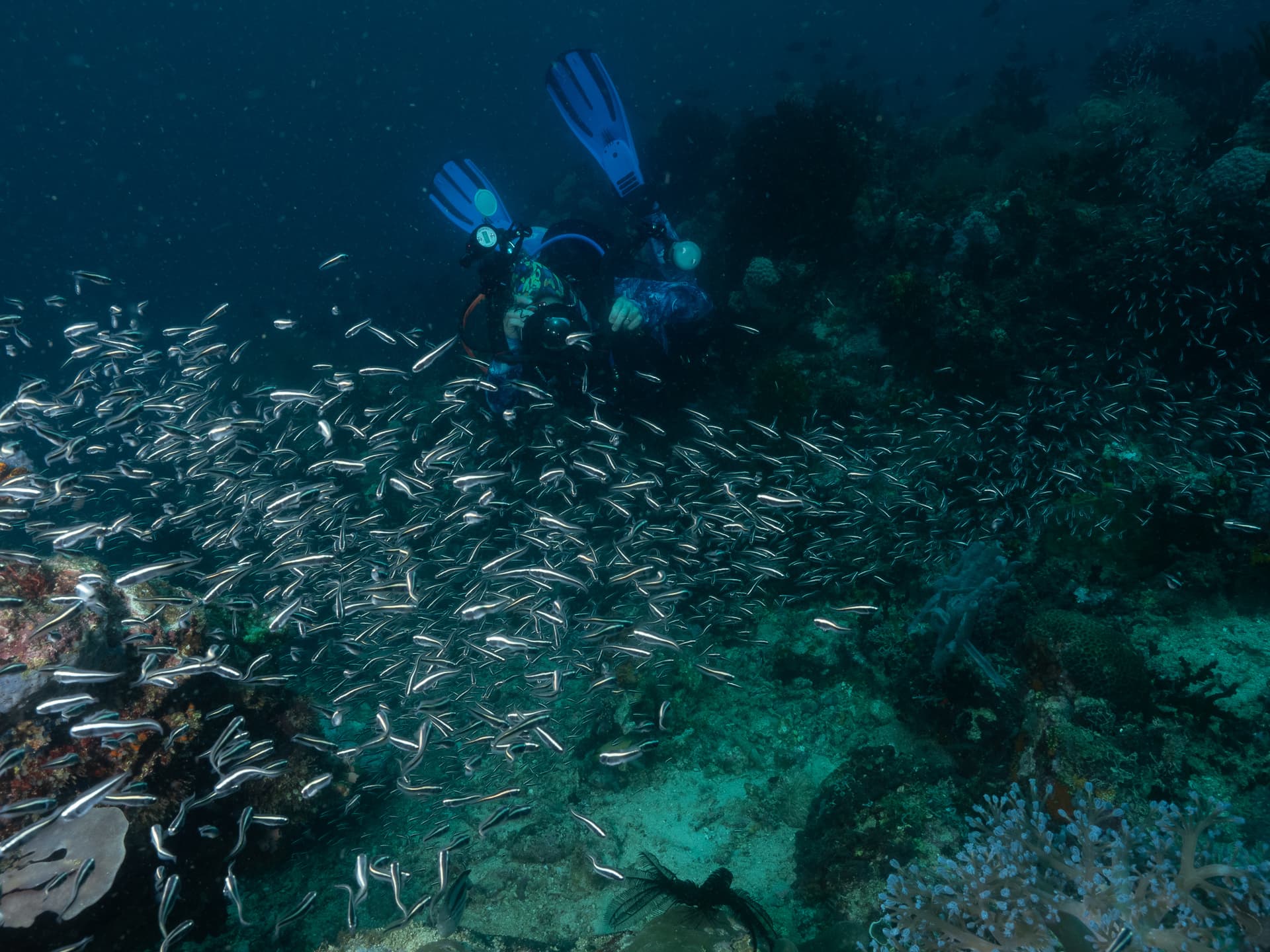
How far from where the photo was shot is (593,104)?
12.0m

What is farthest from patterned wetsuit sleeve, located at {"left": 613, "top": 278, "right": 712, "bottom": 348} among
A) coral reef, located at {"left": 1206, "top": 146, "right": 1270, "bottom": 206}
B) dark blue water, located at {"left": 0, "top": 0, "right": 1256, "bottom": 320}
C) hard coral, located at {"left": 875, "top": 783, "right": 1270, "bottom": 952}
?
dark blue water, located at {"left": 0, "top": 0, "right": 1256, "bottom": 320}

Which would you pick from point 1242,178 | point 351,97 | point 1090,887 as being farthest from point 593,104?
point 351,97

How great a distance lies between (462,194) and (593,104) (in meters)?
3.62

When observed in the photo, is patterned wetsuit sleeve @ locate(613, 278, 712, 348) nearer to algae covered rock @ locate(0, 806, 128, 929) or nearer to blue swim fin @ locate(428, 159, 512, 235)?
blue swim fin @ locate(428, 159, 512, 235)

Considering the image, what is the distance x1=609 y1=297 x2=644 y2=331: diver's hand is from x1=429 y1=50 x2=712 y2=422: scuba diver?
0.04 ft

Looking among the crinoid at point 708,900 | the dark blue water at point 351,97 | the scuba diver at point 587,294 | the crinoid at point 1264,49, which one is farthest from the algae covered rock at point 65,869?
the dark blue water at point 351,97

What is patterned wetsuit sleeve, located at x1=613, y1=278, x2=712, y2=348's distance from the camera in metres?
8.58

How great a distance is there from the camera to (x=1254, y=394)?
6.76 metres

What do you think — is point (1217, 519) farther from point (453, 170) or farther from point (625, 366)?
point (453, 170)

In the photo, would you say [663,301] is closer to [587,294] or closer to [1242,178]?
[587,294]

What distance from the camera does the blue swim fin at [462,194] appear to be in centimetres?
1283

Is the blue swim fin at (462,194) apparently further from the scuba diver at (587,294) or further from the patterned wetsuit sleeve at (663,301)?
the patterned wetsuit sleeve at (663,301)

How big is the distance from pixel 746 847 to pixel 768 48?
81.3 metres

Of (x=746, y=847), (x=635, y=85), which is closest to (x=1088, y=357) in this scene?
(x=746, y=847)
